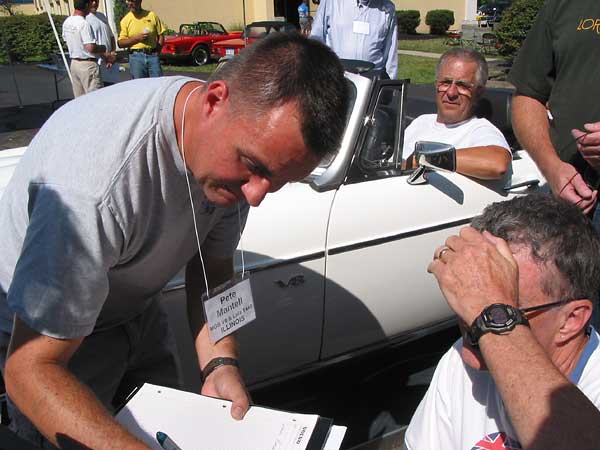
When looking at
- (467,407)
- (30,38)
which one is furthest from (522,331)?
(30,38)

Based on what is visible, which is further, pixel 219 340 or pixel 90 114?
pixel 219 340

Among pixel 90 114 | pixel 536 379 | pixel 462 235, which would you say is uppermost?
pixel 90 114

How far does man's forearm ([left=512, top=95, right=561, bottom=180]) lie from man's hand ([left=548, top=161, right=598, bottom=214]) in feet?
0.13

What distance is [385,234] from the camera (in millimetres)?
2740

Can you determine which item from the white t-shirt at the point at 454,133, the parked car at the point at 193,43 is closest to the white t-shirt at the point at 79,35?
the white t-shirt at the point at 454,133

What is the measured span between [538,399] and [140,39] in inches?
362

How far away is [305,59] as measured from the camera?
139 centimetres

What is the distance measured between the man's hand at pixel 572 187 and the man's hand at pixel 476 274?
3.54 ft

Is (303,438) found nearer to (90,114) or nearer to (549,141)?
(90,114)

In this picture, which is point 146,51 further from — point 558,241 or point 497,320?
point 497,320

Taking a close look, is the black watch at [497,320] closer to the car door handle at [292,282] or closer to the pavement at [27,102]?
the car door handle at [292,282]

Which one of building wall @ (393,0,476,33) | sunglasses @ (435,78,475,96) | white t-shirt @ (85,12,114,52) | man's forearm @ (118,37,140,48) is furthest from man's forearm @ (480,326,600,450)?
building wall @ (393,0,476,33)

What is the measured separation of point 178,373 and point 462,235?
3.90 ft

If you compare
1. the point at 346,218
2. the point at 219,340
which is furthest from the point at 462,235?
the point at 346,218
